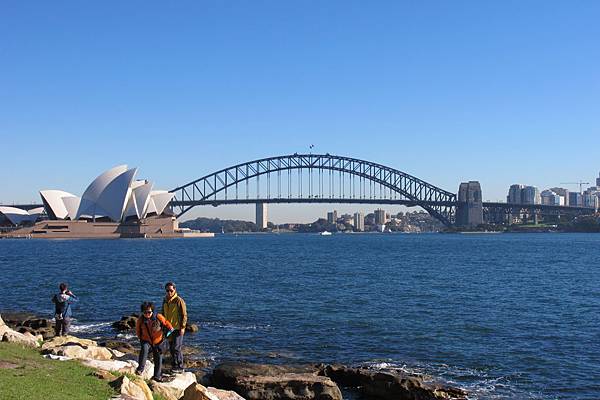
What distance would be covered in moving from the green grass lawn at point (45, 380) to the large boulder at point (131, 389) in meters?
0.10

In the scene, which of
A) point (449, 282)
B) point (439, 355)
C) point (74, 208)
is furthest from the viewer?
point (74, 208)

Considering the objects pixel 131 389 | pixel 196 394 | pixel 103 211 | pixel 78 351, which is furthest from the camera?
pixel 103 211

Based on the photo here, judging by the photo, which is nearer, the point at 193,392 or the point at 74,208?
the point at 193,392

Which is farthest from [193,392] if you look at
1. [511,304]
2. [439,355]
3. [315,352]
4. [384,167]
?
[384,167]

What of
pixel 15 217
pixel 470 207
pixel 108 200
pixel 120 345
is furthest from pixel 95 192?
pixel 120 345

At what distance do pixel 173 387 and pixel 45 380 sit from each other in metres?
1.77

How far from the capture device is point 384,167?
13962 centimetres

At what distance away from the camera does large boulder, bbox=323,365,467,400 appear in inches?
454

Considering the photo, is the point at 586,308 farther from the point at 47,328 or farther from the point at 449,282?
the point at 47,328

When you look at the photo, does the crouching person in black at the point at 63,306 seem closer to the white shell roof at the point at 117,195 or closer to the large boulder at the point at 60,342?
the large boulder at the point at 60,342

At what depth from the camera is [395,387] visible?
1166 centimetres

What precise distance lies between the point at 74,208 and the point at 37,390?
347ft

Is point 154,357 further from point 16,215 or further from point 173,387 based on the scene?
point 16,215

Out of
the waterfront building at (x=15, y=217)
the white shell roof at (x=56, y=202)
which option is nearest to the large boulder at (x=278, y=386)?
the white shell roof at (x=56, y=202)
